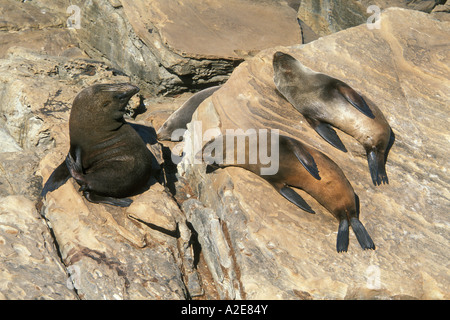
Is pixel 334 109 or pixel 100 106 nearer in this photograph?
pixel 100 106

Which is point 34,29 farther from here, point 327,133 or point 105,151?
point 327,133

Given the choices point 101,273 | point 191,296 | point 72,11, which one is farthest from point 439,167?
point 72,11

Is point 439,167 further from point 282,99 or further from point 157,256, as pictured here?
point 157,256

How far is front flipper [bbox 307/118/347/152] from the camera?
553cm

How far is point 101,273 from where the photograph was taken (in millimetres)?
4191

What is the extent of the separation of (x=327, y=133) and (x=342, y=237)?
1.51m

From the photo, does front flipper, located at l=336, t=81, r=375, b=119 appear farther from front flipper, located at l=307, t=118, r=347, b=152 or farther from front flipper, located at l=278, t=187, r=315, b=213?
front flipper, located at l=278, t=187, r=315, b=213

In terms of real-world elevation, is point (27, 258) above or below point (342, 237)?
below

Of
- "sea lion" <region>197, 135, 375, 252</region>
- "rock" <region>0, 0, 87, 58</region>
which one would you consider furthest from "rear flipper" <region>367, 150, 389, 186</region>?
"rock" <region>0, 0, 87, 58</region>

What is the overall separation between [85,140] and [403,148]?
3490 millimetres

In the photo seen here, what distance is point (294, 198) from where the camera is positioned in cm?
484

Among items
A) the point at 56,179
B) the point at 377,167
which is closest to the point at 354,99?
the point at 377,167

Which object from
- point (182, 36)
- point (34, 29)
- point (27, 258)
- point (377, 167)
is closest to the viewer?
point (27, 258)

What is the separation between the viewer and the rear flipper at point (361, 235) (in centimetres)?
451
